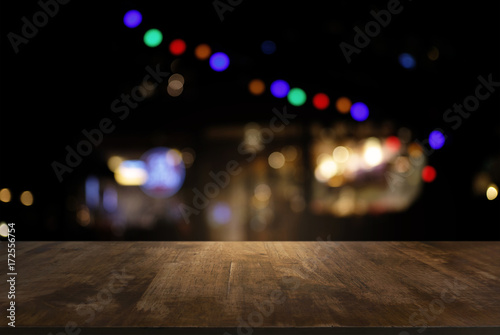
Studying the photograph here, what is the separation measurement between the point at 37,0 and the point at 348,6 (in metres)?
2.26

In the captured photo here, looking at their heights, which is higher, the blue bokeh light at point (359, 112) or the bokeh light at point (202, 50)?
the bokeh light at point (202, 50)

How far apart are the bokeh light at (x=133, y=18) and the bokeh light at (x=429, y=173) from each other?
237cm

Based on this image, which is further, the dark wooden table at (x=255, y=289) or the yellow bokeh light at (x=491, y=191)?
the yellow bokeh light at (x=491, y=191)

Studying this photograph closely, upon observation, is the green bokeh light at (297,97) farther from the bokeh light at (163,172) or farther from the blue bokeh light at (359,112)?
the bokeh light at (163,172)

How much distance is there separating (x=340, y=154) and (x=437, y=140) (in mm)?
719

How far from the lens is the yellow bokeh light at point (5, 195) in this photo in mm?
3709

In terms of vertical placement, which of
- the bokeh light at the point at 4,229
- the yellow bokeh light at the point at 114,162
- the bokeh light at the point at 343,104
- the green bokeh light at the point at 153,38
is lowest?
the bokeh light at the point at 4,229

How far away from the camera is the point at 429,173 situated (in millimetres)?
3748

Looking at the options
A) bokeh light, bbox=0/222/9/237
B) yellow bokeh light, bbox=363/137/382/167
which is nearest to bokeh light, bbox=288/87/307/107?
yellow bokeh light, bbox=363/137/382/167

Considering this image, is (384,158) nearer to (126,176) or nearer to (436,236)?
(436,236)

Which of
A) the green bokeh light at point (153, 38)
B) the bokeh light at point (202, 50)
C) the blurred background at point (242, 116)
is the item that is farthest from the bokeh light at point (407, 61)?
the green bokeh light at point (153, 38)

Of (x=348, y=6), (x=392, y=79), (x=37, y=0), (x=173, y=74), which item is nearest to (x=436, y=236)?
(x=392, y=79)

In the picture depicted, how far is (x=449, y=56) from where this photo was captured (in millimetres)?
3732

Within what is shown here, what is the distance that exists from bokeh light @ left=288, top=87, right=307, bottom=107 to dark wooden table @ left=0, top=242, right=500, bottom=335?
1.16 m
